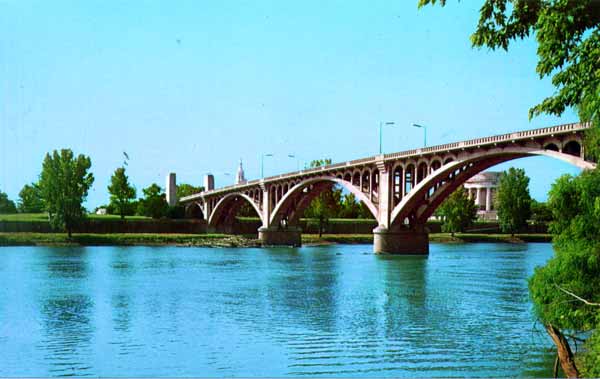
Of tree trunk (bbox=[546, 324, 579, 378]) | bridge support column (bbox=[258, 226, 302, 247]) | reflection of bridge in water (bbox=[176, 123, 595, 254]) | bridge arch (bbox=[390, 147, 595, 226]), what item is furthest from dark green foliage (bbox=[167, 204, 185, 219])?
tree trunk (bbox=[546, 324, 579, 378])

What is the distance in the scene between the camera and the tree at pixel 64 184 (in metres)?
74.3

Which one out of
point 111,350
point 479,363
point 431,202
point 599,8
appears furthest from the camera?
point 431,202

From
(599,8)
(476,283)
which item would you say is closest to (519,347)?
(599,8)

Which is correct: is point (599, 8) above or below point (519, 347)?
above

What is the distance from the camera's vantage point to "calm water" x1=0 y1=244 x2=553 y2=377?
55.9 feet

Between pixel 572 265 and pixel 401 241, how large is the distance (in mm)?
47075

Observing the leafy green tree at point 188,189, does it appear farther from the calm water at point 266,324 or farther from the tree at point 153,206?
the calm water at point 266,324

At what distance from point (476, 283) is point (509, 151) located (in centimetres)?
1063

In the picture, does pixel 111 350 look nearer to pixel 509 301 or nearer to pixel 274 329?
pixel 274 329

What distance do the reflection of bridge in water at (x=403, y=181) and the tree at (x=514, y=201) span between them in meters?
27.9

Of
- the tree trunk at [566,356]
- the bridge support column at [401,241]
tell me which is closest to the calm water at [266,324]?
the tree trunk at [566,356]

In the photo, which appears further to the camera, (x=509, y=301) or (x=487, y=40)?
(x=509, y=301)

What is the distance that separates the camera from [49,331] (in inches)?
854

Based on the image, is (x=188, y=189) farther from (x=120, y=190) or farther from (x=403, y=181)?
(x=403, y=181)
